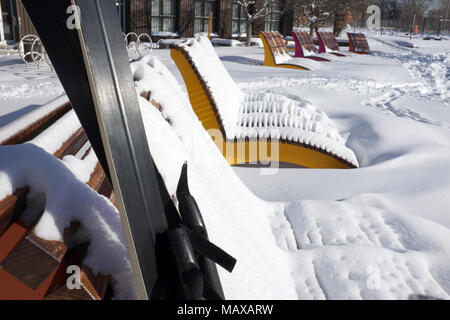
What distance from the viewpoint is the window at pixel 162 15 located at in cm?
1772

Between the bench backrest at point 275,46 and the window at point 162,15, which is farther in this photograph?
the window at point 162,15

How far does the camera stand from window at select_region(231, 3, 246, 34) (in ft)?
66.8

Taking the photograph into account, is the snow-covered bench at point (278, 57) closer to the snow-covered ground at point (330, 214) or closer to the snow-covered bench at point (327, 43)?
the snow-covered bench at point (327, 43)

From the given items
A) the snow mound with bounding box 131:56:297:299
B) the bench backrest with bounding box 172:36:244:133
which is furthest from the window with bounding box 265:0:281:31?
the snow mound with bounding box 131:56:297:299

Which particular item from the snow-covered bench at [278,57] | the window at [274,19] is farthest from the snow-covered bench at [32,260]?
the window at [274,19]

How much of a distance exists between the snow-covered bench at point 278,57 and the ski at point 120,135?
896 centimetres

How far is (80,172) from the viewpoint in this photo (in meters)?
0.87

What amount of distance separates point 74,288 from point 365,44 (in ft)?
54.8

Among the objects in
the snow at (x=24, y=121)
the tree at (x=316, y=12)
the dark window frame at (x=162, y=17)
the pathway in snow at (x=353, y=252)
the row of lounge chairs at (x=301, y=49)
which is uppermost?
the tree at (x=316, y=12)

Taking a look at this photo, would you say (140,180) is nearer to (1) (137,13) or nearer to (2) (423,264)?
(2) (423,264)

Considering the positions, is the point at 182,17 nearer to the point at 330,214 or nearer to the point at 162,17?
the point at 162,17

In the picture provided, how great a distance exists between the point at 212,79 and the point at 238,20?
1900 centimetres

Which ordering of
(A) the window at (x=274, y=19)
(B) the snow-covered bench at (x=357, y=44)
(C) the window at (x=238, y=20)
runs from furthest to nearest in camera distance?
(A) the window at (x=274, y=19)
(C) the window at (x=238, y=20)
(B) the snow-covered bench at (x=357, y=44)

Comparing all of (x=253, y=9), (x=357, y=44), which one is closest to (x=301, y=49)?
(x=357, y=44)
